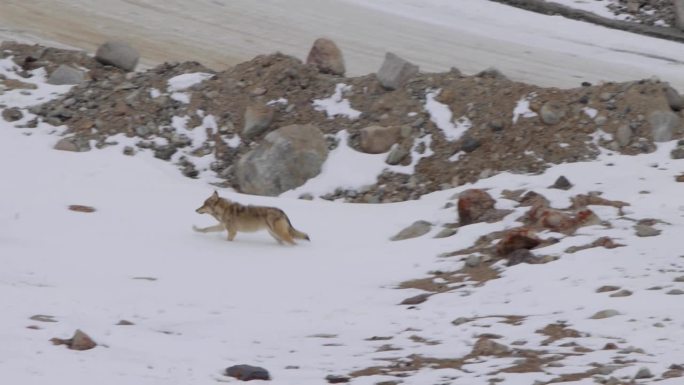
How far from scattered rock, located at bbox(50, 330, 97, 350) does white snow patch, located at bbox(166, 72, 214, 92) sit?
7.67 m

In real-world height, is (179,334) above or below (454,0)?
below

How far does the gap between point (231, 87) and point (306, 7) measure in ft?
27.0

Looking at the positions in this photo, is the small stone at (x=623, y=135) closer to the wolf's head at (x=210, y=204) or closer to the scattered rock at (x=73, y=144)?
the wolf's head at (x=210, y=204)

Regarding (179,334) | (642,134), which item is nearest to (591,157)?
(642,134)

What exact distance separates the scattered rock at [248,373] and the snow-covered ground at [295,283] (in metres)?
0.12

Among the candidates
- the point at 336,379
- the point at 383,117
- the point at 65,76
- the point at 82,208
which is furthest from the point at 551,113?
the point at 336,379

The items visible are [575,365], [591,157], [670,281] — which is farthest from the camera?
[591,157]

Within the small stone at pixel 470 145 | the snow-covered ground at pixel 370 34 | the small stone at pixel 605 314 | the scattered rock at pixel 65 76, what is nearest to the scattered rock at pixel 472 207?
the small stone at pixel 470 145

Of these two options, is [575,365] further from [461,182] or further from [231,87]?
[231,87]

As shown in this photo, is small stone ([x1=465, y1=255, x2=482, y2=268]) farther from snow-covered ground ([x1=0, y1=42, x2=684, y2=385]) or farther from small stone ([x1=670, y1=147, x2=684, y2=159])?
small stone ([x1=670, y1=147, x2=684, y2=159])

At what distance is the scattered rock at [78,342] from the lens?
8.77 meters

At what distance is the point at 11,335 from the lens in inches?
348

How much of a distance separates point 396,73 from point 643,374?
331 inches

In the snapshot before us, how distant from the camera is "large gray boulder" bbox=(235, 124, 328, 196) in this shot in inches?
583
